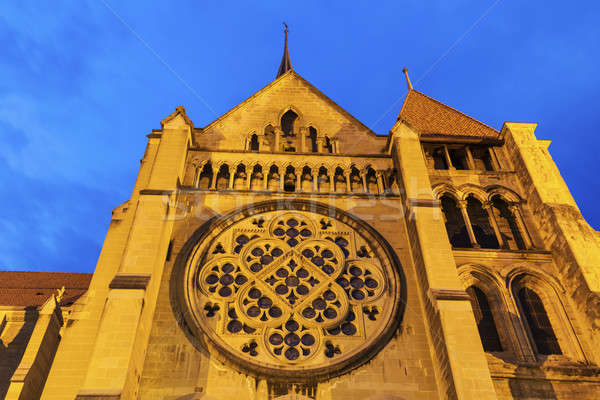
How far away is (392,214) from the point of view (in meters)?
13.9

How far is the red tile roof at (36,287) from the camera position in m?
20.9

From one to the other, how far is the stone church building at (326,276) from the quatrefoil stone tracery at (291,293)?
4 cm

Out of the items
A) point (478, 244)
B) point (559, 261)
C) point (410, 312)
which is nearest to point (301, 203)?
point (410, 312)

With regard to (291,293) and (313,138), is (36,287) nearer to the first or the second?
(313,138)

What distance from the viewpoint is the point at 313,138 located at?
16938mm

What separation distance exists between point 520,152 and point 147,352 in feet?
44.2

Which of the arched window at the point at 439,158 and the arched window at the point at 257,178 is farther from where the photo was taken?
the arched window at the point at 439,158

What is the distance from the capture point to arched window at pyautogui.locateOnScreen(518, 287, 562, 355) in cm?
1207

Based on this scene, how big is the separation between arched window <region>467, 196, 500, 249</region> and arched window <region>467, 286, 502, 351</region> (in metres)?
2.03

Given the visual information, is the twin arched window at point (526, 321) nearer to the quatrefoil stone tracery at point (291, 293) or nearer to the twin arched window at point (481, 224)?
the twin arched window at point (481, 224)

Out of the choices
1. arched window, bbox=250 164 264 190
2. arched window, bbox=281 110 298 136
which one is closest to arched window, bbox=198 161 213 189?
arched window, bbox=250 164 264 190

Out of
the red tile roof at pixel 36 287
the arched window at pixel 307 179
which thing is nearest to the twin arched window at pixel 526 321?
the arched window at pixel 307 179

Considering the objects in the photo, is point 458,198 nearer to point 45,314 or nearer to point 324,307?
point 324,307

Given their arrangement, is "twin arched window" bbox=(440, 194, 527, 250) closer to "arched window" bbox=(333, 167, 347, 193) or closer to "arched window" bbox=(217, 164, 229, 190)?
"arched window" bbox=(333, 167, 347, 193)
